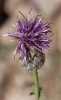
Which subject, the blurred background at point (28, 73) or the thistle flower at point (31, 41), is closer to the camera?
the thistle flower at point (31, 41)

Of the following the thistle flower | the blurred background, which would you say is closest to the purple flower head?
the thistle flower

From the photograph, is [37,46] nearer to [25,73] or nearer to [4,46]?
[25,73]

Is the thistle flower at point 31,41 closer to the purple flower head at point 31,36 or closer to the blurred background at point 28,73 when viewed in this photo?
the purple flower head at point 31,36

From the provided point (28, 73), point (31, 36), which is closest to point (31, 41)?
point (31, 36)

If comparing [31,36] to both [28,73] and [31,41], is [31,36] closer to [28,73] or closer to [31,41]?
[31,41]

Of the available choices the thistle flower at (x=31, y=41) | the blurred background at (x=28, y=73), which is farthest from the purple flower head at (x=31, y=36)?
the blurred background at (x=28, y=73)

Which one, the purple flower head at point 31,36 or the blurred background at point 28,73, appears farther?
the blurred background at point 28,73

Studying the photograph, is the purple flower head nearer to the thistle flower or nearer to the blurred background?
the thistle flower

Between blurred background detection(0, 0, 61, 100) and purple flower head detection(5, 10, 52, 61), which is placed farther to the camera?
blurred background detection(0, 0, 61, 100)

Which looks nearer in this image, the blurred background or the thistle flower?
the thistle flower
